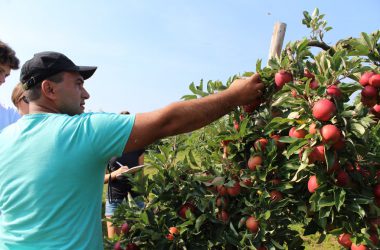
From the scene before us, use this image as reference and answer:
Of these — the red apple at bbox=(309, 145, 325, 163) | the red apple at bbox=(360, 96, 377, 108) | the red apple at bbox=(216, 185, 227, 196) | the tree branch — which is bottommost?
the red apple at bbox=(216, 185, 227, 196)

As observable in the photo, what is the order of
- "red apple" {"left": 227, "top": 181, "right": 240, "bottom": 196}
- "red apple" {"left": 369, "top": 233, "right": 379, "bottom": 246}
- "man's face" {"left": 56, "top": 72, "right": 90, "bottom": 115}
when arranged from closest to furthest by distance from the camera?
"red apple" {"left": 369, "top": 233, "right": 379, "bottom": 246}, "man's face" {"left": 56, "top": 72, "right": 90, "bottom": 115}, "red apple" {"left": 227, "top": 181, "right": 240, "bottom": 196}

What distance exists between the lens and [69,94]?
5.60ft

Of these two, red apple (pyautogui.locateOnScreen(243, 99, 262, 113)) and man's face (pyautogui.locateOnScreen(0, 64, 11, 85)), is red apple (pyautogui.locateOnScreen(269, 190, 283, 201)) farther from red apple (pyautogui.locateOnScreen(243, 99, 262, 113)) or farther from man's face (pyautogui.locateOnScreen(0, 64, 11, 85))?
man's face (pyautogui.locateOnScreen(0, 64, 11, 85))

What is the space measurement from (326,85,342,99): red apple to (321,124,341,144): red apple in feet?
0.46

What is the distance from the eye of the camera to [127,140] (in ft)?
4.94

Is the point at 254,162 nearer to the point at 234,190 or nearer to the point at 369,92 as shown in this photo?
the point at 234,190

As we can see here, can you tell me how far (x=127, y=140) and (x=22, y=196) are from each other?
482 millimetres

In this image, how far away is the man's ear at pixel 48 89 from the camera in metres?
1.66

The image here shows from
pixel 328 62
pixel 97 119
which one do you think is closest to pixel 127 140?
pixel 97 119

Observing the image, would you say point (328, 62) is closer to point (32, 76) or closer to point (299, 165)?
point (299, 165)

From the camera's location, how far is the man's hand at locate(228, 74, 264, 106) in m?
1.74

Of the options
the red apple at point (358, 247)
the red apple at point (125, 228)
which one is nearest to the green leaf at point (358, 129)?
the red apple at point (358, 247)

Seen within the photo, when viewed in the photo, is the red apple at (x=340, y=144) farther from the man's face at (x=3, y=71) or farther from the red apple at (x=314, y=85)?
the man's face at (x=3, y=71)

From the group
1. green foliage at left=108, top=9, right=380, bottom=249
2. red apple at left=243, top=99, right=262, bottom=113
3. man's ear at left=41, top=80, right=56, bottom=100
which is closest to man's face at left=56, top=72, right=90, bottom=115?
man's ear at left=41, top=80, right=56, bottom=100
